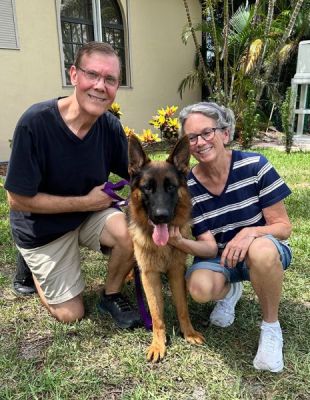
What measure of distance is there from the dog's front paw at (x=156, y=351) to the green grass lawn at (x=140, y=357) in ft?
0.13

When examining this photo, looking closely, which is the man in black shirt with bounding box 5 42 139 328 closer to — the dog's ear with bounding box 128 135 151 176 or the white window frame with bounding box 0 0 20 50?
the dog's ear with bounding box 128 135 151 176

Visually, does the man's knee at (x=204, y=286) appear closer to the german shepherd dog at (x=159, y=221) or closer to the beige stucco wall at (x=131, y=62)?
the german shepherd dog at (x=159, y=221)

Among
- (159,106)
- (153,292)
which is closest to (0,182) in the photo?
(153,292)

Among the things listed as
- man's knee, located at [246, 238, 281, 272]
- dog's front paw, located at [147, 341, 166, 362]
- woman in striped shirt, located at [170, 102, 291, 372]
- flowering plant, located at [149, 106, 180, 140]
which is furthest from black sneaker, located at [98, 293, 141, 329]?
flowering plant, located at [149, 106, 180, 140]

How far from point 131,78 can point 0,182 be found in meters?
6.19

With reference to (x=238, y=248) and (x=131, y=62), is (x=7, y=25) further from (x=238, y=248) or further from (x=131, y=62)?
(x=238, y=248)

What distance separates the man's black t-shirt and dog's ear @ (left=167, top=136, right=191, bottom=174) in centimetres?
79

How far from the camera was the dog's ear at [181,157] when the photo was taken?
2482mm

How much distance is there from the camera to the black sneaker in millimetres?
2873

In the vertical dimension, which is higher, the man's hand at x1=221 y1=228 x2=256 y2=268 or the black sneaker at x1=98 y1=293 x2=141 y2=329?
the man's hand at x1=221 y1=228 x2=256 y2=268

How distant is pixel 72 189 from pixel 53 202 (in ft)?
0.76

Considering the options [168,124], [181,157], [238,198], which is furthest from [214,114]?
[168,124]

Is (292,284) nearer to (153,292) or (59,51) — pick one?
(153,292)

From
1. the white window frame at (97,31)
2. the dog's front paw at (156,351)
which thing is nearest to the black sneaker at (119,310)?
the dog's front paw at (156,351)
